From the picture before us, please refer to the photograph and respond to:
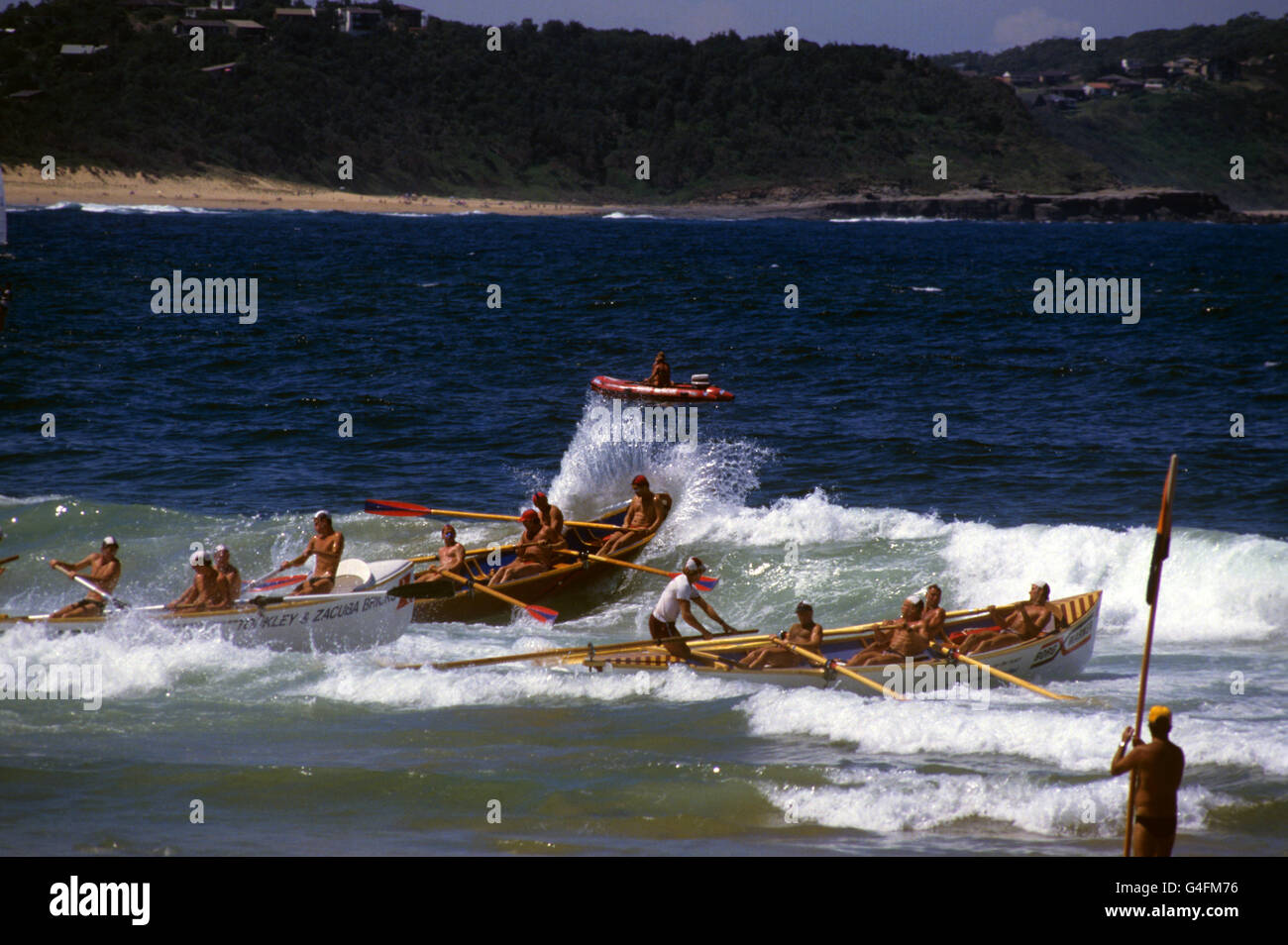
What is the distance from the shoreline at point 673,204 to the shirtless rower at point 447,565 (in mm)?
100303

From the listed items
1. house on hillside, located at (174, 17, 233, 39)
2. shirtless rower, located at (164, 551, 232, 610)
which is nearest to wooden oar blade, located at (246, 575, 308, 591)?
shirtless rower, located at (164, 551, 232, 610)

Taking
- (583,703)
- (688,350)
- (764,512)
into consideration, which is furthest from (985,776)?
(688,350)

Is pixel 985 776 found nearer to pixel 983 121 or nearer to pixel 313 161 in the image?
pixel 313 161

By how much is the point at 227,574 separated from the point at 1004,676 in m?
9.08

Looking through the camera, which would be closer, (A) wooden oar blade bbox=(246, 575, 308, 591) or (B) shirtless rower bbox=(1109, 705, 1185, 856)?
(B) shirtless rower bbox=(1109, 705, 1185, 856)

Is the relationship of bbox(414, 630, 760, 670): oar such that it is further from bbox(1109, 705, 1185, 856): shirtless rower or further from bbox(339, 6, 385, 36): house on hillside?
bbox(339, 6, 385, 36): house on hillside

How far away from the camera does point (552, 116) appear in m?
144

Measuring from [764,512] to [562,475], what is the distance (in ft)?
12.5

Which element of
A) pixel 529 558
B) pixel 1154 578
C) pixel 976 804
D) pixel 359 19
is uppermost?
pixel 359 19

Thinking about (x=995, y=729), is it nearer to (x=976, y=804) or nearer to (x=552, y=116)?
(x=976, y=804)

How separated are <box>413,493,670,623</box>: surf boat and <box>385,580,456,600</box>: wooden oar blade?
0.63 ft

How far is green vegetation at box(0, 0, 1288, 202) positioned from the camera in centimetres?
12181

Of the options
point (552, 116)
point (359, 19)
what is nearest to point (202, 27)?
point (359, 19)
